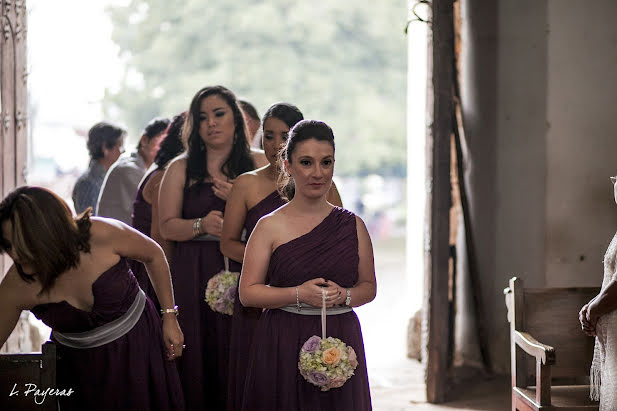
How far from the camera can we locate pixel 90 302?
3223 mm

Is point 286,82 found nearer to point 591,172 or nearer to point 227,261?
point 591,172

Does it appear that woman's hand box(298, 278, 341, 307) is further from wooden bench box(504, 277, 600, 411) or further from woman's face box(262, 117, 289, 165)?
wooden bench box(504, 277, 600, 411)

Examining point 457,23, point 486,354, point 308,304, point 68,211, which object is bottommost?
point 486,354

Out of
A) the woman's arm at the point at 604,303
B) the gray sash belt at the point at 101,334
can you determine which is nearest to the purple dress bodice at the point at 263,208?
the gray sash belt at the point at 101,334

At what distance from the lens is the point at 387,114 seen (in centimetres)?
2480

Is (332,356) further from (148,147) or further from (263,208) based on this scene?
(148,147)

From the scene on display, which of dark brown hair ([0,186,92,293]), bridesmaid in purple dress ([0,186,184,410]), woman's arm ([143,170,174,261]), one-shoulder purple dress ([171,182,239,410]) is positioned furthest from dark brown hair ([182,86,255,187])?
dark brown hair ([0,186,92,293])

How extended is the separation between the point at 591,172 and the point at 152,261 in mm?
4043

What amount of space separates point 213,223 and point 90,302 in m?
1.78

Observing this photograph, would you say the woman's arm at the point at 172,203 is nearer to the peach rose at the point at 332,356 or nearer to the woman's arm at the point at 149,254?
the woman's arm at the point at 149,254

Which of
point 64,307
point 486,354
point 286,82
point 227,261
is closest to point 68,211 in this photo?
point 64,307

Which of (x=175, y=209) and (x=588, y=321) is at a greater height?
(x=175, y=209)

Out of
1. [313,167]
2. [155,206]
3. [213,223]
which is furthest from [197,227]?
[313,167]

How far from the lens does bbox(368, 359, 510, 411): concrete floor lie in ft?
21.5
